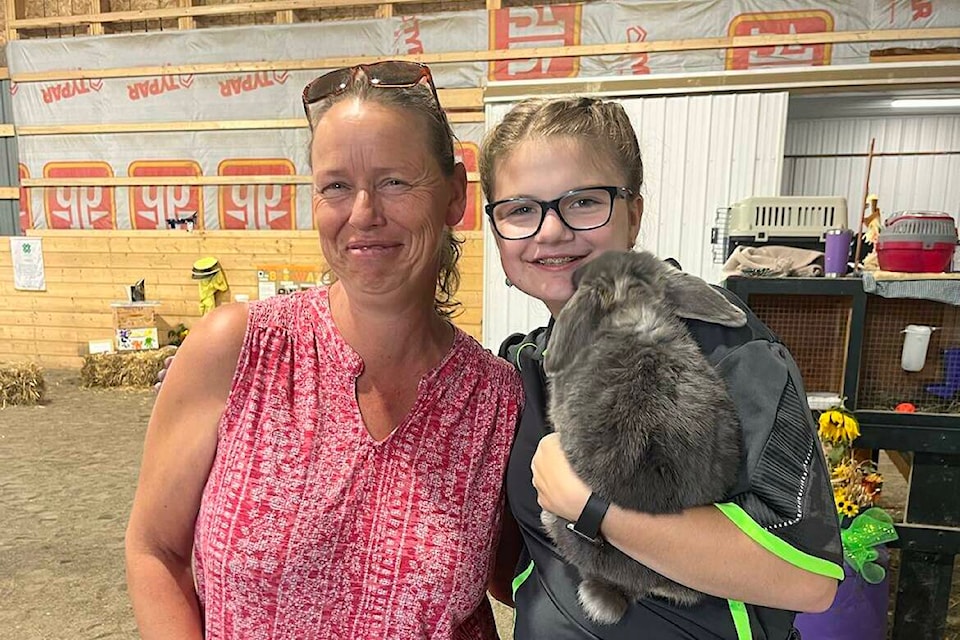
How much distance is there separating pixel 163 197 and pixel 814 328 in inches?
261

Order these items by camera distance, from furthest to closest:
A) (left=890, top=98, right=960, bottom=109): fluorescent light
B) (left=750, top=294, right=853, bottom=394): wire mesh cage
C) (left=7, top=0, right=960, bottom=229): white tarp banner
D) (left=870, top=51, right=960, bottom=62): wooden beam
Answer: (left=890, top=98, right=960, bottom=109): fluorescent light, (left=7, top=0, right=960, bottom=229): white tarp banner, (left=870, top=51, right=960, bottom=62): wooden beam, (left=750, top=294, right=853, bottom=394): wire mesh cage

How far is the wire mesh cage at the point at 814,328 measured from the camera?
2.28 metres

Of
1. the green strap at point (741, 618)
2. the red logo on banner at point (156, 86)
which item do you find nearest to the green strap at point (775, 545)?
the green strap at point (741, 618)

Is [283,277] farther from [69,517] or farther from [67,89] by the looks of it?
[69,517]

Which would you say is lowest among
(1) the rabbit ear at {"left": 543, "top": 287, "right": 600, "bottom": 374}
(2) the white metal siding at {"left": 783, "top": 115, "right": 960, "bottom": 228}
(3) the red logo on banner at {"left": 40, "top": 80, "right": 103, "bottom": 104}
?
(1) the rabbit ear at {"left": 543, "top": 287, "right": 600, "bottom": 374}

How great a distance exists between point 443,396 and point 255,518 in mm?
347

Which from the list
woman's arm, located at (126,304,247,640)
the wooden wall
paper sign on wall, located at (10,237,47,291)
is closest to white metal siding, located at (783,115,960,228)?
the wooden wall

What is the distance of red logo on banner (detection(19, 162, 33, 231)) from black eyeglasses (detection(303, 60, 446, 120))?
7.88 meters

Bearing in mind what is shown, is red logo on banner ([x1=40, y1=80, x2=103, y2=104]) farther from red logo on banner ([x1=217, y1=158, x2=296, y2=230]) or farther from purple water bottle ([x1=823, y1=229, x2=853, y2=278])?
purple water bottle ([x1=823, y1=229, x2=853, y2=278])

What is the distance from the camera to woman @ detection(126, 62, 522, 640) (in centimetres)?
93

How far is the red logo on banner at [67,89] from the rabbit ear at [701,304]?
25.6ft

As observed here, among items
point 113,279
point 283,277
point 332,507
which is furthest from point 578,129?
point 113,279

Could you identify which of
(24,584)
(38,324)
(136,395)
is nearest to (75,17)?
(38,324)

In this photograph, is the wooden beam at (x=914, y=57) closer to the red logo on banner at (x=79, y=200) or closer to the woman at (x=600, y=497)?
the woman at (x=600, y=497)
